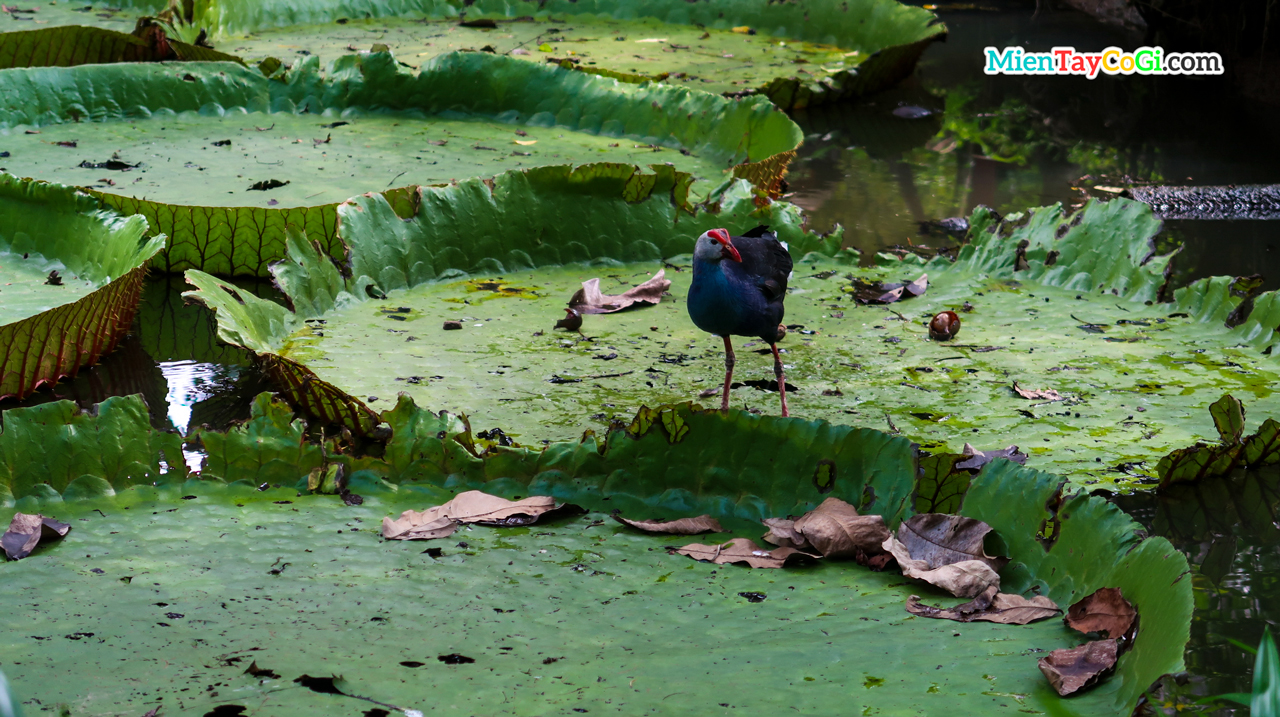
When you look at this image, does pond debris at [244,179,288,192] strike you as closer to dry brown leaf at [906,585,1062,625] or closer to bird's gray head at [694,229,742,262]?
bird's gray head at [694,229,742,262]

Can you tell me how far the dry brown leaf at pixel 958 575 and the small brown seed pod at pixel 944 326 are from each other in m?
1.28

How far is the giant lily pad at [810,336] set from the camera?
251 cm

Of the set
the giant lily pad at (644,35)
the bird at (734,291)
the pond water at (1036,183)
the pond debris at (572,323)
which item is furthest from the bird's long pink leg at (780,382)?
the giant lily pad at (644,35)

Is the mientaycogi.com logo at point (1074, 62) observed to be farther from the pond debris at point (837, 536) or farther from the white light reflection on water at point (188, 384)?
the pond debris at point (837, 536)

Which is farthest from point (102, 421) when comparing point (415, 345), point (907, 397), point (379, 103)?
point (379, 103)

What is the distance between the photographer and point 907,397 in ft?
8.60

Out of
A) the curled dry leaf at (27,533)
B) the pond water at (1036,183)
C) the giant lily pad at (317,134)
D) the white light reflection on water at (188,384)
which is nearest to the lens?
the curled dry leaf at (27,533)

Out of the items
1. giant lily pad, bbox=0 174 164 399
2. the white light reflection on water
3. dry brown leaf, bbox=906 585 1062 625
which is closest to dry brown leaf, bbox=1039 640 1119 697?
dry brown leaf, bbox=906 585 1062 625

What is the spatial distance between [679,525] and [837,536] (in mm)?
284

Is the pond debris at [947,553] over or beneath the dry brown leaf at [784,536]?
over

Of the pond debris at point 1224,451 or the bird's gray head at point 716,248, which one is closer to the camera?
the pond debris at point 1224,451

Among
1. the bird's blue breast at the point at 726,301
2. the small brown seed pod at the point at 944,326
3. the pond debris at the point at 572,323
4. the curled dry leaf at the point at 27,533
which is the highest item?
the bird's blue breast at the point at 726,301

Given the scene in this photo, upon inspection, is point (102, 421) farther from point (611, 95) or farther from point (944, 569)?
point (611, 95)

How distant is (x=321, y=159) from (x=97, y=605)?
9.56ft
